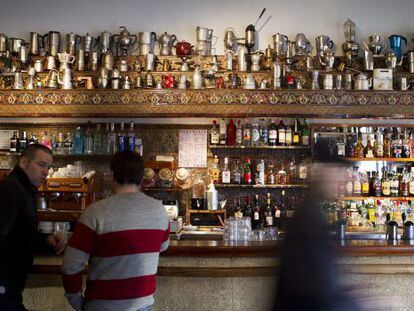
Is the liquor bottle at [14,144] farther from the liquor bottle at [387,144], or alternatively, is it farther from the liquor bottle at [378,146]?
the liquor bottle at [387,144]

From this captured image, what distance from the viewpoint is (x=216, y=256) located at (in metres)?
3.58

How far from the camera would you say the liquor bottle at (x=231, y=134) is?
6516 millimetres

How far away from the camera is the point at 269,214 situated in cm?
654

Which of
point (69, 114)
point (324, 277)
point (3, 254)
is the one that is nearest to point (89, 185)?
point (69, 114)

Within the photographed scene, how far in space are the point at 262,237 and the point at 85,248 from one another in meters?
1.94

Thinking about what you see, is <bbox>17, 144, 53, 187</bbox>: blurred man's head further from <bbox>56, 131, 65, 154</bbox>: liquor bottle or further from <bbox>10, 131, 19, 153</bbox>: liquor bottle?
<bbox>10, 131, 19, 153</bbox>: liquor bottle

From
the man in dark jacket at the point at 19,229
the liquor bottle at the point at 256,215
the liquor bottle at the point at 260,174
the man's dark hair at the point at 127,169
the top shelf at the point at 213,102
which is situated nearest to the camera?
the man's dark hair at the point at 127,169

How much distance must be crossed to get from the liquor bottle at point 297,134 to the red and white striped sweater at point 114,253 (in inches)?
175

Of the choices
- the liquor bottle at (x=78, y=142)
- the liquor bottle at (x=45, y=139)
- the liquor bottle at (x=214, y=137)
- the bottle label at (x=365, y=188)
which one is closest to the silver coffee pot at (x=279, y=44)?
the liquor bottle at (x=214, y=137)

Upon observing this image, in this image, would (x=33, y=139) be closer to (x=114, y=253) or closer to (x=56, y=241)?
(x=56, y=241)

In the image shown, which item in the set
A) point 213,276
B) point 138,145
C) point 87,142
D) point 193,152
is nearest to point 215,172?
point 193,152

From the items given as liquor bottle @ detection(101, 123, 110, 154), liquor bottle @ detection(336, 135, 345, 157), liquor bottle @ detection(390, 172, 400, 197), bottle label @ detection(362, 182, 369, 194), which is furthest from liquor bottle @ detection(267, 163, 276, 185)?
liquor bottle @ detection(101, 123, 110, 154)

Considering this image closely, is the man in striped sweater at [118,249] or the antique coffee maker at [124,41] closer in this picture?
the man in striped sweater at [118,249]

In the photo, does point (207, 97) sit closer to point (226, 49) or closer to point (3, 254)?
point (226, 49)
